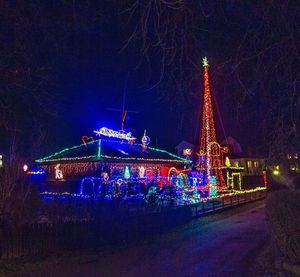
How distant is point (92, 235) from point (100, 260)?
6.19 feet

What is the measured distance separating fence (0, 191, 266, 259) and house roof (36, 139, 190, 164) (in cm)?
1279

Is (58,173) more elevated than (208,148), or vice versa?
(208,148)

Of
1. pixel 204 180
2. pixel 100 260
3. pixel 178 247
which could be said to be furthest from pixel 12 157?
pixel 204 180

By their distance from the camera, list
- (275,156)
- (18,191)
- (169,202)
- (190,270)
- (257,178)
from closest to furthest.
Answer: (190,270) → (275,156) → (18,191) → (169,202) → (257,178)

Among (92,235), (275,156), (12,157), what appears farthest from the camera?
(12,157)

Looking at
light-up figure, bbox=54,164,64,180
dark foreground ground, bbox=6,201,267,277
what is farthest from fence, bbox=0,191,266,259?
light-up figure, bbox=54,164,64,180

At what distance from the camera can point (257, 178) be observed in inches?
2099

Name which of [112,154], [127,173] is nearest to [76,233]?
[112,154]

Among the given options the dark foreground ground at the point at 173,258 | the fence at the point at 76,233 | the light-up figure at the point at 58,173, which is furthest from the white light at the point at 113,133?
the dark foreground ground at the point at 173,258

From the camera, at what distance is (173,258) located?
39.2ft

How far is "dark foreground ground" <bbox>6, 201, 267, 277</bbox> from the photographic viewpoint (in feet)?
34.1

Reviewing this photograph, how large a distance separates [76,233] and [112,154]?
58.1 ft

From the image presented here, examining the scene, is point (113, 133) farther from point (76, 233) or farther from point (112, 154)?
point (76, 233)

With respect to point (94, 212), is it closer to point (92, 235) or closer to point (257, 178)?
point (92, 235)
